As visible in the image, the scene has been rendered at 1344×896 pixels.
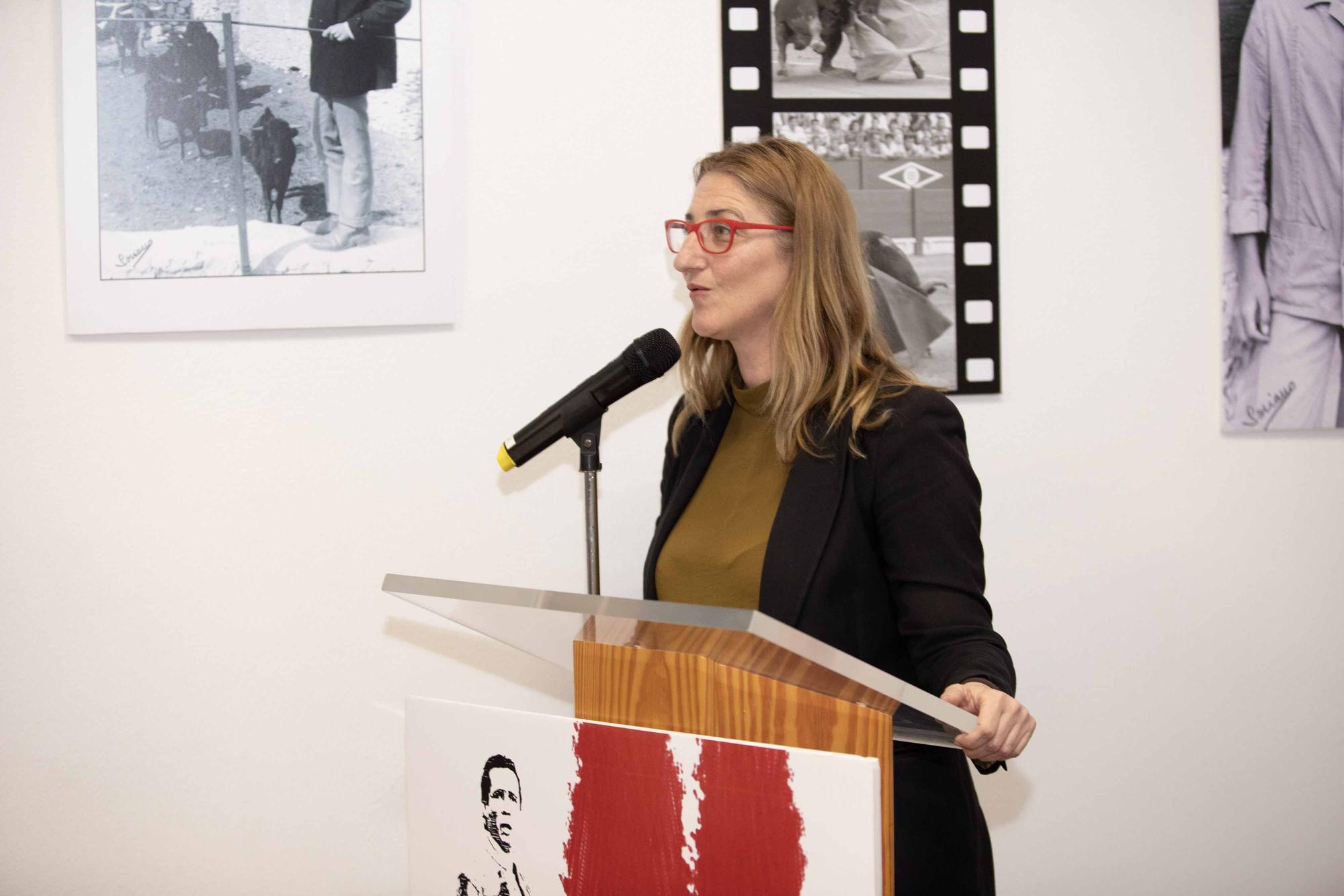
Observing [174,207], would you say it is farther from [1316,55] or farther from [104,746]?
[1316,55]

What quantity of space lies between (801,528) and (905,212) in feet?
3.10

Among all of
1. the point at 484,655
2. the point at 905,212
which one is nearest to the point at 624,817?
the point at 484,655

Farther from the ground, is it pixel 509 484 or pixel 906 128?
pixel 906 128

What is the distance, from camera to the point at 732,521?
1425 millimetres

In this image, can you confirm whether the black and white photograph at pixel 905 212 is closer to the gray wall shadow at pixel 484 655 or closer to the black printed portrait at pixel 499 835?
the gray wall shadow at pixel 484 655

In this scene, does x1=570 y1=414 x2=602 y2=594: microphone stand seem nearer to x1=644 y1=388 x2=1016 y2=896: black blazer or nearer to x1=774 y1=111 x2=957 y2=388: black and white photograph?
x1=644 y1=388 x2=1016 y2=896: black blazer

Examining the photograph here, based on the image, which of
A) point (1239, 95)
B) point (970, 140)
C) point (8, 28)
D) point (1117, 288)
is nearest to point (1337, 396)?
point (1117, 288)

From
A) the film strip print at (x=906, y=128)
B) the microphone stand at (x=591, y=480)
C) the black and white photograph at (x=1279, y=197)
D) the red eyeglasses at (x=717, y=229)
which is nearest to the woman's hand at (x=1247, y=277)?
the black and white photograph at (x=1279, y=197)

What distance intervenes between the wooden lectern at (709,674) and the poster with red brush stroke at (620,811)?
0.16ft

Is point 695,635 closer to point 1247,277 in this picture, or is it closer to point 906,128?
point 906,128

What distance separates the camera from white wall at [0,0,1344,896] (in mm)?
1921

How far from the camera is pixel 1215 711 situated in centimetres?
209

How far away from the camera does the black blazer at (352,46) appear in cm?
190

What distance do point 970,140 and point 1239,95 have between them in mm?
571
